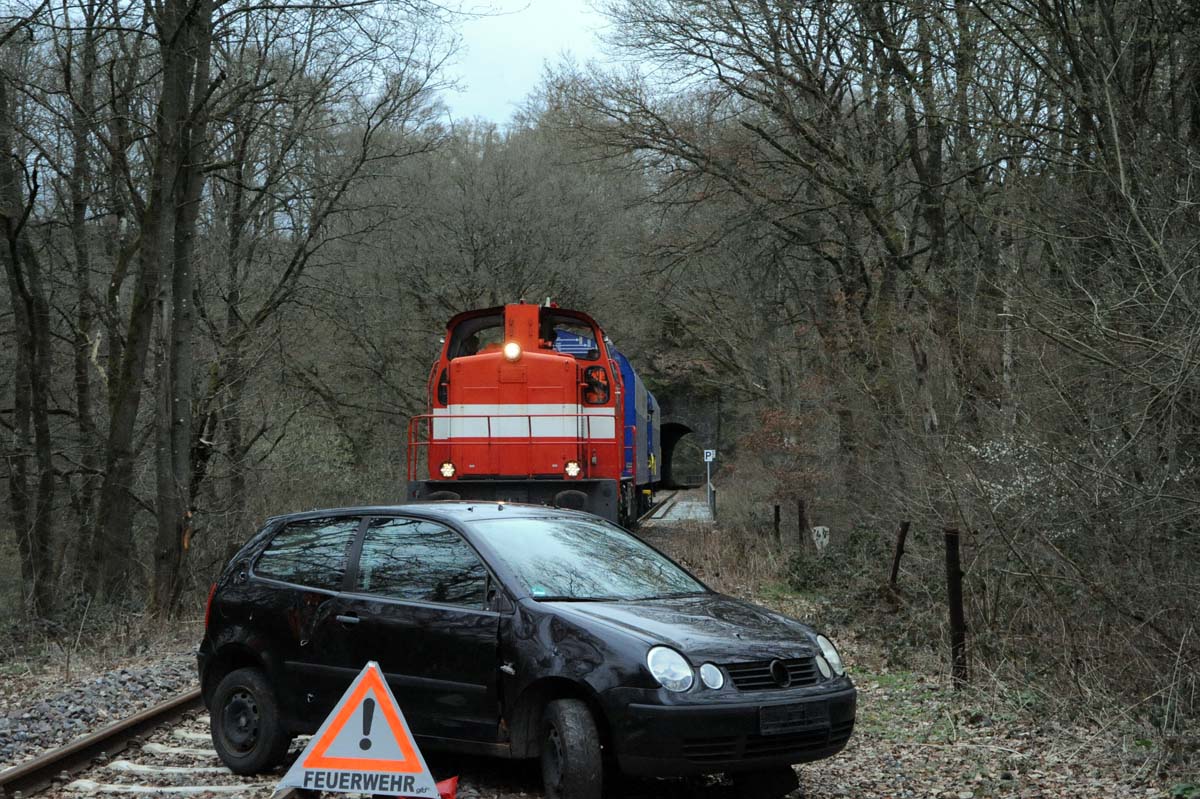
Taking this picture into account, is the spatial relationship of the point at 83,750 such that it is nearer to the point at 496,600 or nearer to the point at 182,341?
the point at 496,600

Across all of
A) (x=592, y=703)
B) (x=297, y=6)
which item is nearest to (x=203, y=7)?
(x=297, y=6)

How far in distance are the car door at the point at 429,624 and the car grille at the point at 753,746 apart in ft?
3.74

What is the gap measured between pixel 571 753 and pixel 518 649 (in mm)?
670

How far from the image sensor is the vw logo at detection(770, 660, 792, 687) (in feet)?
19.8

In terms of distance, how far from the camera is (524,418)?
1775 cm

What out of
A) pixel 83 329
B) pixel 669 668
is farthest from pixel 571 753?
pixel 83 329

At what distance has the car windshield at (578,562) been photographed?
6.60 m

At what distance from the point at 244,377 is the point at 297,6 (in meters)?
8.67

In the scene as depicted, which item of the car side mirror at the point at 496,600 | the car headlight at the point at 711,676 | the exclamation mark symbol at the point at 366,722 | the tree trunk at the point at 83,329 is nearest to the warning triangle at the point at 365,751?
the exclamation mark symbol at the point at 366,722

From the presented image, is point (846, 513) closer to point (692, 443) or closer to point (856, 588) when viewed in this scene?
point (856, 588)

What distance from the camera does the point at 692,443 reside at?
6569cm

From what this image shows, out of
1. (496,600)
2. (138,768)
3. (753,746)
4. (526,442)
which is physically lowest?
(138,768)

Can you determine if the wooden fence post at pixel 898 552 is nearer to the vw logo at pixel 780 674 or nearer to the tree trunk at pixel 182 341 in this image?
the vw logo at pixel 780 674

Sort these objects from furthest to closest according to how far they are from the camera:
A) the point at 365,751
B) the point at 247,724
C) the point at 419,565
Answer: the point at 247,724, the point at 419,565, the point at 365,751
